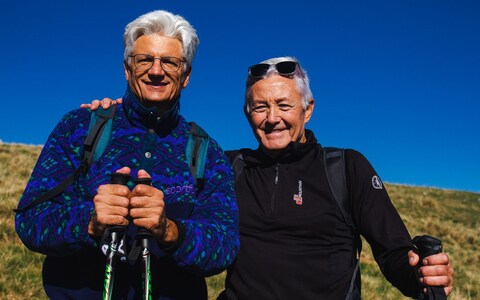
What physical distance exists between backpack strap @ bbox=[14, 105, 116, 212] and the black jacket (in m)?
1.59

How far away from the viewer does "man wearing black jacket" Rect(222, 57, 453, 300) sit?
13.0ft

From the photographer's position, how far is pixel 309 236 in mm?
4109

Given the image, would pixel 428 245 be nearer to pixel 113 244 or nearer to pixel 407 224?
pixel 113 244

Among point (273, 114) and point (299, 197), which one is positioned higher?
point (273, 114)

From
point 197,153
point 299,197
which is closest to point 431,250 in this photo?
point 299,197

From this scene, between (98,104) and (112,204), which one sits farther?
(98,104)

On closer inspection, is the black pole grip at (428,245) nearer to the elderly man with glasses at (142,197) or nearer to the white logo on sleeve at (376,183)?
the white logo on sleeve at (376,183)

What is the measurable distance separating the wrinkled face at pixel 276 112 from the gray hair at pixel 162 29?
1277mm

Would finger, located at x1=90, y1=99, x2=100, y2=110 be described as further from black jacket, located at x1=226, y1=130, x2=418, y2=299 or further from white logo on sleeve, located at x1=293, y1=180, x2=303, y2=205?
white logo on sleeve, located at x1=293, y1=180, x2=303, y2=205

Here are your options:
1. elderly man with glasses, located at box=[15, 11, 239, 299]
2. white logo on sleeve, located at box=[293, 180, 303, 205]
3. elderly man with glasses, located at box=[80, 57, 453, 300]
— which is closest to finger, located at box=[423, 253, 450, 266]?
elderly man with glasses, located at box=[80, 57, 453, 300]

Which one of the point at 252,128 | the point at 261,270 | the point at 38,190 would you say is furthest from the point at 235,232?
the point at 252,128

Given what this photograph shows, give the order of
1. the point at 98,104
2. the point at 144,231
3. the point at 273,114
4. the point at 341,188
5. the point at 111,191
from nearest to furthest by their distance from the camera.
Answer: the point at 111,191 → the point at 144,231 → the point at 98,104 → the point at 341,188 → the point at 273,114

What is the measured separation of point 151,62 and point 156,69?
9cm

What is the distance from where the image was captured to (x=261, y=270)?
4012 mm
